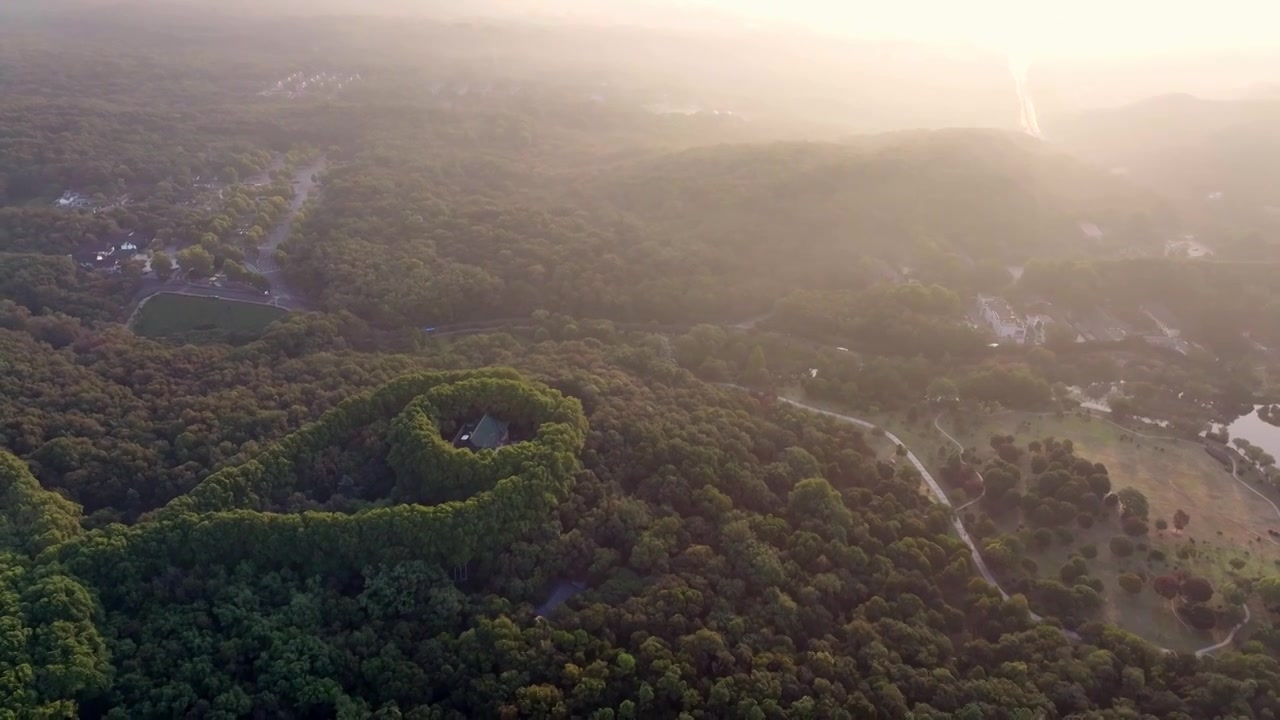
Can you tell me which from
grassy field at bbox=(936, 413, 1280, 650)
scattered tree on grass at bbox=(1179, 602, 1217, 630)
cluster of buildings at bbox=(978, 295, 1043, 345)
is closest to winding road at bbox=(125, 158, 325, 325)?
grassy field at bbox=(936, 413, 1280, 650)

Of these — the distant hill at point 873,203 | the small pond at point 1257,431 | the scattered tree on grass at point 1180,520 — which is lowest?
the scattered tree on grass at point 1180,520

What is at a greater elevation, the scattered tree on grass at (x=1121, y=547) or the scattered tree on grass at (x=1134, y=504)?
the scattered tree on grass at (x=1134, y=504)

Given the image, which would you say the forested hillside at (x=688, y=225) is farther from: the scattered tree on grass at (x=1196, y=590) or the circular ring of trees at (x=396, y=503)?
the scattered tree on grass at (x=1196, y=590)

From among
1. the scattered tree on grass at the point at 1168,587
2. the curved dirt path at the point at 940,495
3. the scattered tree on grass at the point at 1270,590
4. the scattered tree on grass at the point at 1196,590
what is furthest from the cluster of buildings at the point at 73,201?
the scattered tree on grass at the point at 1270,590

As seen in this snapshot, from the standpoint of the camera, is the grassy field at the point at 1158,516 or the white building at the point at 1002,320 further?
the white building at the point at 1002,320

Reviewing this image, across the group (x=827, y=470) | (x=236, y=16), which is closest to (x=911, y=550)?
(x=827, y=470)

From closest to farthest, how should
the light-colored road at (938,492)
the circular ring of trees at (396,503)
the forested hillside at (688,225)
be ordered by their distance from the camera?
the circular ring of trees at (396,503) → the light-colored road at (938,492) → the forested hillside at (688,225)
